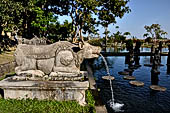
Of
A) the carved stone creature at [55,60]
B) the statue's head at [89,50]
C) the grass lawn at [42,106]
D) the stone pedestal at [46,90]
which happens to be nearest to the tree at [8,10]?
the carved stone creature at [55,60]

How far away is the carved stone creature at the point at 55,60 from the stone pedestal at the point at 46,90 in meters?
0.55

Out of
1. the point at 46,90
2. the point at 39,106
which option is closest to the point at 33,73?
the point at 46,90

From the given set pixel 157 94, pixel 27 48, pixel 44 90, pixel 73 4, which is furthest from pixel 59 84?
pixel 73 4

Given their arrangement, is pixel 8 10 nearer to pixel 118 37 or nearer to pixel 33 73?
pixel 33 73

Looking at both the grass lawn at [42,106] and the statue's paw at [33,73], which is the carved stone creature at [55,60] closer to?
the statue's paw at [33,73]

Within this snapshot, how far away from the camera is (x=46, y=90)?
5012 millimetres

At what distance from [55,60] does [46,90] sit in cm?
125

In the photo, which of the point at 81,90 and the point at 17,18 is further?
the point at 17,18

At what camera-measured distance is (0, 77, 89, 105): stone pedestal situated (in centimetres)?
489

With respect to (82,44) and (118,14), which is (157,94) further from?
(118,14)

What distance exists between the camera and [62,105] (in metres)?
4.73

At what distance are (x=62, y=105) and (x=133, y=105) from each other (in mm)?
3346

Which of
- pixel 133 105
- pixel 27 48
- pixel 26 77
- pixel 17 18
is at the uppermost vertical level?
pixel 17 18

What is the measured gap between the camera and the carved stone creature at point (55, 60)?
5492mm
